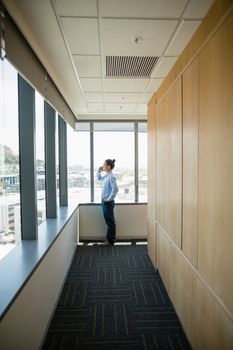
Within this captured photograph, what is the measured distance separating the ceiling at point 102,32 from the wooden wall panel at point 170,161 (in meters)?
0.41

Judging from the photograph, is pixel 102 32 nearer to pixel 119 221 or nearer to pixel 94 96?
pixel 94 96

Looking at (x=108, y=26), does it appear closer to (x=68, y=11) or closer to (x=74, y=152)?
(x=68, y=11)

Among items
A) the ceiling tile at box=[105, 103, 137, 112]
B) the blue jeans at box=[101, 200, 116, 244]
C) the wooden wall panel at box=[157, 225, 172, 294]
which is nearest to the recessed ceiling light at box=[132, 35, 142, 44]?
the wooden wall panel at box=[157, 225, 172, 294]

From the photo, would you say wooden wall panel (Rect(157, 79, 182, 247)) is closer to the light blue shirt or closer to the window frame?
the light blue shirt

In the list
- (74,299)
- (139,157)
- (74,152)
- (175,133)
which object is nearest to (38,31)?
(175,133)

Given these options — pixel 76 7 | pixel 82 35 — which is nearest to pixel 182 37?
pixel 82 35

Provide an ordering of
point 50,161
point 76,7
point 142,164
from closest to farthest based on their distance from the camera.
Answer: point 76,7 < point 50,161 < point 142,164

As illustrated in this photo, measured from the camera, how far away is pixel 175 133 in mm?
2748

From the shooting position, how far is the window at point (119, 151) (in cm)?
587

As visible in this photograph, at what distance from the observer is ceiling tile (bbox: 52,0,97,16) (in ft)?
5.93

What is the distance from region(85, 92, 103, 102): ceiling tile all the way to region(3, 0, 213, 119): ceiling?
1.71 feet

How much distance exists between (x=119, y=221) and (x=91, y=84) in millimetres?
3068

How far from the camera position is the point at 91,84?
144 inches

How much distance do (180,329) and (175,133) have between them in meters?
1.92
